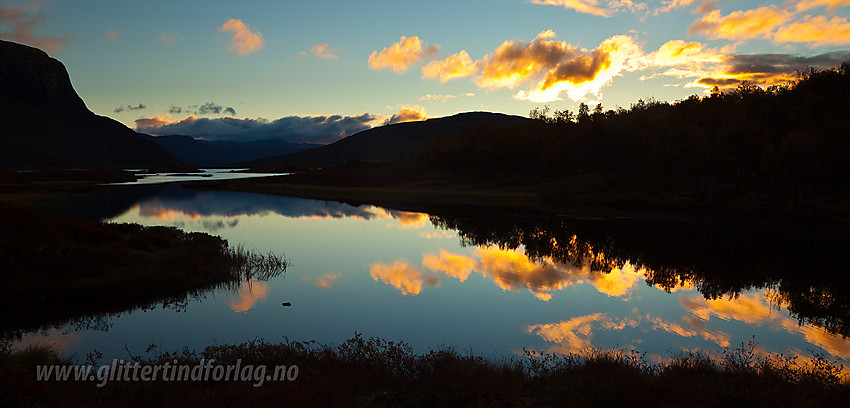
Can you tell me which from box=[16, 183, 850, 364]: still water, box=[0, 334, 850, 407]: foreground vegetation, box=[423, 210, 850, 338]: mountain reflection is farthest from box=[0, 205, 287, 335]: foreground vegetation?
box=[423, 210, 850, 338]: mountain reflection

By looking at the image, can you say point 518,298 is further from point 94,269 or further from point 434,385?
point 94,269

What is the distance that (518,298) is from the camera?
24.8 metres

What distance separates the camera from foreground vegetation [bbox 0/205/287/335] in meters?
21.0

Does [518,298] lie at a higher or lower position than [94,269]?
lower

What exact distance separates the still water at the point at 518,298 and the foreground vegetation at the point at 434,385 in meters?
3.40

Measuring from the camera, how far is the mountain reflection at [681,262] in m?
24.3

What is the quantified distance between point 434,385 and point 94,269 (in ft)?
72.5

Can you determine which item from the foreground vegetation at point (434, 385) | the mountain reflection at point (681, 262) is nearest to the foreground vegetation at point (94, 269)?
the foreground vegetation at point (434, 385)

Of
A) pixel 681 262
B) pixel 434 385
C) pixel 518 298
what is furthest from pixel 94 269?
pixel 681 262

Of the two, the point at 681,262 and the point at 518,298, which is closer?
the point at 518,298

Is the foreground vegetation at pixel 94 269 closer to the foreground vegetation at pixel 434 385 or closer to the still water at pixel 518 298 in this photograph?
the still water at pixel 518 298

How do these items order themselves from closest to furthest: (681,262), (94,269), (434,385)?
(434,385)
(94,269)
(681,262)

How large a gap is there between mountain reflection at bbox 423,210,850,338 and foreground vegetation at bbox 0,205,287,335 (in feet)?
48.7

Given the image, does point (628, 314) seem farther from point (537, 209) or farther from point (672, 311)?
point (537, 209)
